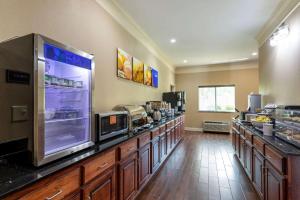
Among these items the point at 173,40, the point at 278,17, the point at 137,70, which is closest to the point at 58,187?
the point at 137,70

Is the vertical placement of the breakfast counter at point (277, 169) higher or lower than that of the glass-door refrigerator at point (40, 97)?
lower

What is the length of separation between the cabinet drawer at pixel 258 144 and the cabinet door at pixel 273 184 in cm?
25

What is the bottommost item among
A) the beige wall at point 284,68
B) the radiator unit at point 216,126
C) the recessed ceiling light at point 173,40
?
the radiator unit at point 216,126

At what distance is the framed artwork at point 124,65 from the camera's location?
3.16 metres

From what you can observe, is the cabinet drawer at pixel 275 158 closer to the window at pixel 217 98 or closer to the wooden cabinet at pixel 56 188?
the wooden cabinet at pixel 56 188

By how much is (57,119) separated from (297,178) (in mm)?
2144

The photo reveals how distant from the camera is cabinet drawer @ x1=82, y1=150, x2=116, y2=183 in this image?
1416 millimetres

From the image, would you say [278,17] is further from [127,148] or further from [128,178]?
[128,178]

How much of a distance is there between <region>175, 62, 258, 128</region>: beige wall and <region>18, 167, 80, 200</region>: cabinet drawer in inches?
293

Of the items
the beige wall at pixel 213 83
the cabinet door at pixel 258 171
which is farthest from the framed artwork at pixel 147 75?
the beige wall at pixel 213 83

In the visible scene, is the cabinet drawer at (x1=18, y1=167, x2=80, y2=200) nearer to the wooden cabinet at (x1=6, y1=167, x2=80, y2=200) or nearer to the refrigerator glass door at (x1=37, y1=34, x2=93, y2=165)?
the wooden cabinet at (x1=6, y1=167, x2=80, y2=200)

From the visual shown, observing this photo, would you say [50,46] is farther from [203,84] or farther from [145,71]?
[203,84]

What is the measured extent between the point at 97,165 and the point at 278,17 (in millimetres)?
3925

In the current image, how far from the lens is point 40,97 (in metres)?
1.17
